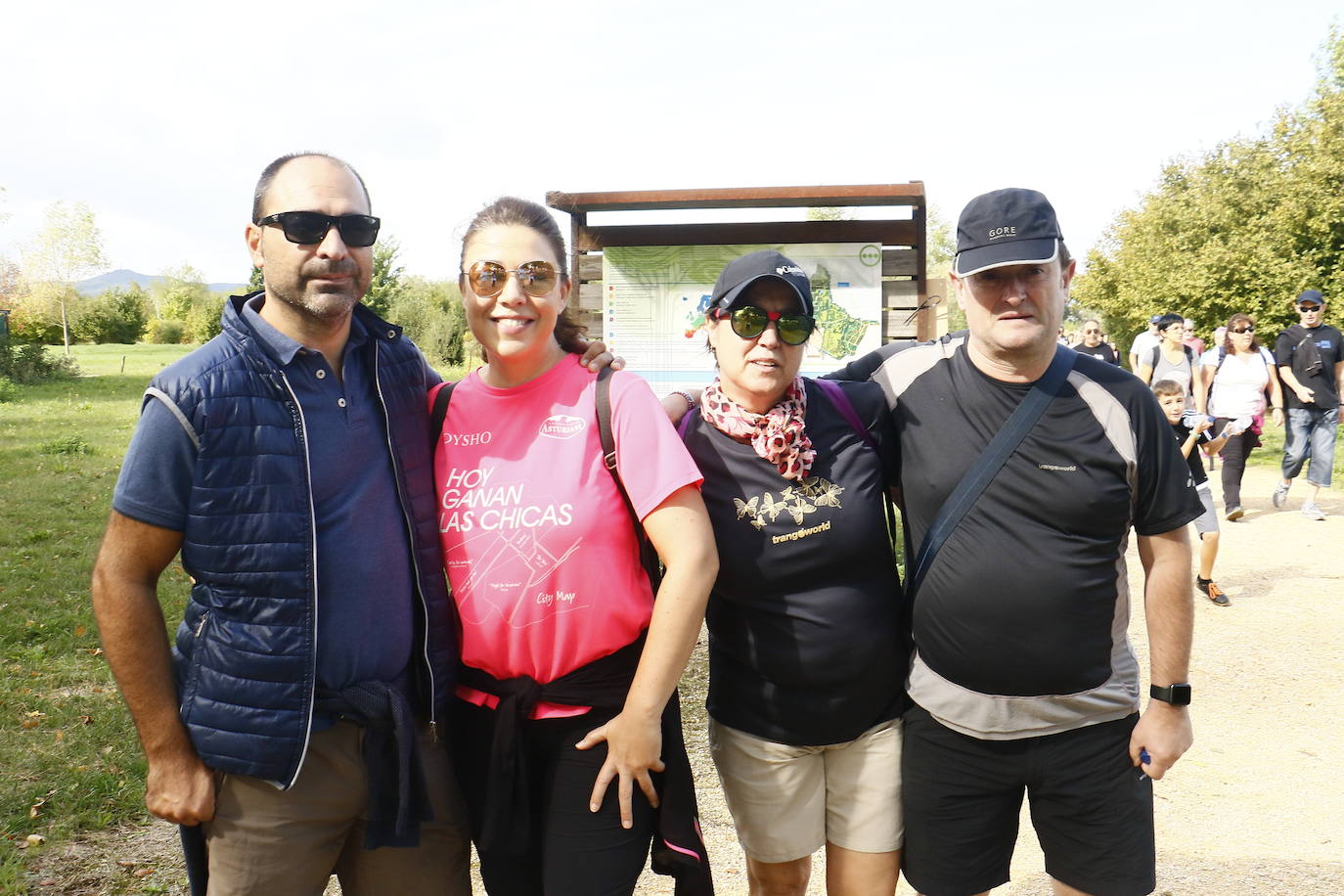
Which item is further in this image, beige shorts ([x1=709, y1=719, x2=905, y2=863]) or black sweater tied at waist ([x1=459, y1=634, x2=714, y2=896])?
beige shorts ([x1=709, y1=719, x2=905, y2=863])

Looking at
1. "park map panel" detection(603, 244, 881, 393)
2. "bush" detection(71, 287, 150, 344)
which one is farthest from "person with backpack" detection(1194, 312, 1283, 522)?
"bush" detection(71, 287, 150, 344)

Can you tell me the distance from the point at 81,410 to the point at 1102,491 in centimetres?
2248

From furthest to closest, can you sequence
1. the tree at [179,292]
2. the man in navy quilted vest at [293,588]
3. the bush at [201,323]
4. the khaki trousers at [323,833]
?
the tree at [179,292] → the bush at [201,323] → the khaki trousers at [323,833] → the man in navy quilted vest at [293,588]

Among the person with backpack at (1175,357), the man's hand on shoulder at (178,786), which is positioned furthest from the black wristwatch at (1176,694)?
the person with backpack at (1175,357)

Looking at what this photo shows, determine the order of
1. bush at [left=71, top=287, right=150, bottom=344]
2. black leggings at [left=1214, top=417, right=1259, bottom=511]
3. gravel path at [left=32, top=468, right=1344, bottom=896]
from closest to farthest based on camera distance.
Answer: gravel path at [left=32, top=468, right=1344, bottom=896] → black leggings at [left=1214, top=417, right=1259, bottom=511] → bush at [left=71, top=287, right=150, bottom=344]

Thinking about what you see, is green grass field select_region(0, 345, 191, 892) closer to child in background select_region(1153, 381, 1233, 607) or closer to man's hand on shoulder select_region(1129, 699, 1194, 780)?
man's hand on shoulder select_region(1129, 699, 1194, 780)

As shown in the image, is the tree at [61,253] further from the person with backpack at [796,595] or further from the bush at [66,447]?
the person with backpack at [796,595]

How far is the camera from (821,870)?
12.6 feet

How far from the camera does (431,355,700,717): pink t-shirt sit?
2.26 meters

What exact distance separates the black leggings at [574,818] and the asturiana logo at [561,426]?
701 mm

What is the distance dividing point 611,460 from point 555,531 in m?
0.23

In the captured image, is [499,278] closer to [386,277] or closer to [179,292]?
[386,277]

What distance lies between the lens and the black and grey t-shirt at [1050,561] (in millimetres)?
2494

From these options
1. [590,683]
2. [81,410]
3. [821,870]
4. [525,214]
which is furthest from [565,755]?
[81,410]
